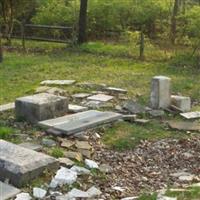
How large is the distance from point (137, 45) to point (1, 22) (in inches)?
228

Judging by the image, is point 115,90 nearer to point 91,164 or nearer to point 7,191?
point 91,164

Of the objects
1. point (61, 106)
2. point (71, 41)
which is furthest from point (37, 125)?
point (71, 41)

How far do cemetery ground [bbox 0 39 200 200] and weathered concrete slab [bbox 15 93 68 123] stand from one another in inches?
5.8

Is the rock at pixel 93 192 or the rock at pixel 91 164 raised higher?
the rock at pixel 91 164

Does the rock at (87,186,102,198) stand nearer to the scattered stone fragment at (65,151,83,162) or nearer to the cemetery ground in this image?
the cemetery ground

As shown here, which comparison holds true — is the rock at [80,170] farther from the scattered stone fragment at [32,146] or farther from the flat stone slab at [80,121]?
the flat stone slab at [80,121]

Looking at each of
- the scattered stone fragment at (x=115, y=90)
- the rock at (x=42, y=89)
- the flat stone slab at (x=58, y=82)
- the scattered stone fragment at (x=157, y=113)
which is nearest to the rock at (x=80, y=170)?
the scattered stone fragment at (x=157, y=113)

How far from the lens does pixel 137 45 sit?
15391mm

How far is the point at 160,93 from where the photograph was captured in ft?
28.0

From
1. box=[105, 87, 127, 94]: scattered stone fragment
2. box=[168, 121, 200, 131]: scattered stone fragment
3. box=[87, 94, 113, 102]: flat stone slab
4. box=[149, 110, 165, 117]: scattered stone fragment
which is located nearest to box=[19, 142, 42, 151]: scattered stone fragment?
box=[168, 121, 200, 131]: scattered stone fragment

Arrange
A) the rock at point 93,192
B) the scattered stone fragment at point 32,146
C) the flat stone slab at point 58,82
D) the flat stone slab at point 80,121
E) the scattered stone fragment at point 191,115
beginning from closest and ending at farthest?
the rock at point 93,192
the scattered stone fragment at point 32,146
the flat stone slab at point 80,121
the scattered stone fragment at point 191,115
the flat stone slab at point 58,82

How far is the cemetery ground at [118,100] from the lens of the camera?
588 centimetres

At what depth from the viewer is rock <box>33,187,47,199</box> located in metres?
4.95

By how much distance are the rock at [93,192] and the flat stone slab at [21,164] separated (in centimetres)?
55
